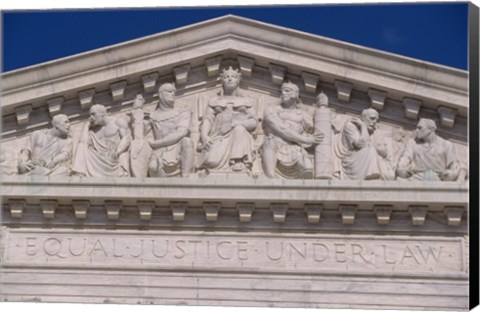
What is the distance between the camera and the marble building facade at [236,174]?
24984mm

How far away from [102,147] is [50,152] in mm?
722

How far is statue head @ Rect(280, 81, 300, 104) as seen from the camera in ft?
84.7

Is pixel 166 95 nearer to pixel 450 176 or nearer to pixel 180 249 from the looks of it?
pixel 180 249

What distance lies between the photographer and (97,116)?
2592 cm

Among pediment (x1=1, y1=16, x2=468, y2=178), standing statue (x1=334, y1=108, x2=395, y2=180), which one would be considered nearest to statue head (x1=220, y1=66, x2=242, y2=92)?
pediment (x1=1, y1=16, x2=468, y2=178)

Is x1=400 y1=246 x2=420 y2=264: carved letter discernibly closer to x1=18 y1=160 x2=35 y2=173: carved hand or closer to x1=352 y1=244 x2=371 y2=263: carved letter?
x1=352 y1=244 x2=371 y2=263: carved letter

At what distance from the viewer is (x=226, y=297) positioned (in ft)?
81.9

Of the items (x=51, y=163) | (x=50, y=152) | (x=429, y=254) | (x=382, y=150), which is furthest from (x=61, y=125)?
(x=429, y=254)

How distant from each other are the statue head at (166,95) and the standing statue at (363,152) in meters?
2.37

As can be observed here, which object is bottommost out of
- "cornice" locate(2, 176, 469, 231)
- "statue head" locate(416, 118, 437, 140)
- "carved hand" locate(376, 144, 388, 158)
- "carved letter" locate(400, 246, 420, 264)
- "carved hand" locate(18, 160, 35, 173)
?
"carved letter" locate(400, 246, 420, 264)

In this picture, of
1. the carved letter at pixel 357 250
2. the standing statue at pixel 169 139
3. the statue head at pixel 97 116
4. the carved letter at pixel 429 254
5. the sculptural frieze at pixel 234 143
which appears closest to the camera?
the carved letter at pixel 429 254

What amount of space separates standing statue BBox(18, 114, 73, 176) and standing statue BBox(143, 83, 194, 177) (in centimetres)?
116

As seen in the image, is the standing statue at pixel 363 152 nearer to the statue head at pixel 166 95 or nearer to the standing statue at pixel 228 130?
the standing statue at pixel 228 130

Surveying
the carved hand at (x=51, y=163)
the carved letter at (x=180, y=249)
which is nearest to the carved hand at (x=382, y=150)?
the carved letter at (x=180, y=249)
